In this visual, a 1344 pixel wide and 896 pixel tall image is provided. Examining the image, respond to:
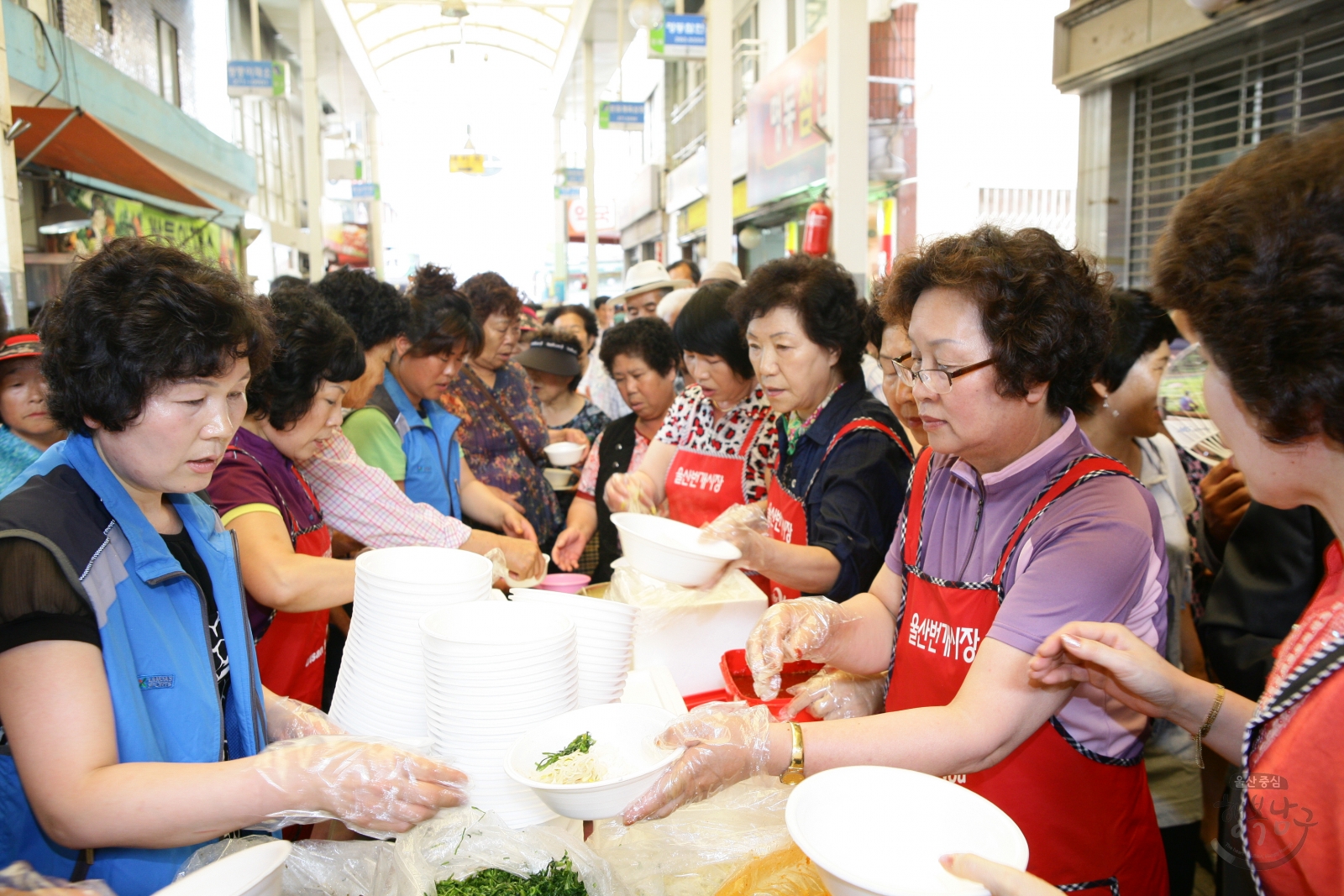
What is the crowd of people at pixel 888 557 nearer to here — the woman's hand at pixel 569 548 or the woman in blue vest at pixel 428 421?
the woman in blue vest at pixel 428 421

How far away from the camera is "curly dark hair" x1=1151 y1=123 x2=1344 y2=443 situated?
976 millimetres

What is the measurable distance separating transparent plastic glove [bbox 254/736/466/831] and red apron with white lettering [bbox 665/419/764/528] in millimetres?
2070

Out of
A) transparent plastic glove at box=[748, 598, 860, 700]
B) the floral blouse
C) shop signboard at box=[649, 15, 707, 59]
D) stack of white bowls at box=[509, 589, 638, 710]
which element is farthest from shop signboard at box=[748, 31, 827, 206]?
stack of white bowls at box=[509, 589, 638, 710]

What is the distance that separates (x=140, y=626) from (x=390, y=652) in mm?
438

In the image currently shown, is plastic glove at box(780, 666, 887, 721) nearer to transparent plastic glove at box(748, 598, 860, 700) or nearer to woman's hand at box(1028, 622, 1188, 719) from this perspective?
transparent plastic glove at box(748, 598, 860, 700)

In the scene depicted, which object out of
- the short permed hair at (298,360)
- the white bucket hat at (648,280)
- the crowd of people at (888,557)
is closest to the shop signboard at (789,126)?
the white bucket hat at (648,280)

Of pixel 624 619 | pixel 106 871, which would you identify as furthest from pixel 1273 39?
pixel 106 871

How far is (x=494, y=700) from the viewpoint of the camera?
1.41 m

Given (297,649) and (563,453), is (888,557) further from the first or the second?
(563,453)

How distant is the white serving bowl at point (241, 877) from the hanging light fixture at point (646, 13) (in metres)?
10.1

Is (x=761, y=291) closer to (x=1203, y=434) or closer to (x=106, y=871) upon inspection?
(x=1203, y=434)

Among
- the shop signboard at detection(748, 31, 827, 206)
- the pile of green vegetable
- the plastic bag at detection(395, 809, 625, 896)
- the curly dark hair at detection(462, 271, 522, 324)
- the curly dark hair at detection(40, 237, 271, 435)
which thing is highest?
the shop signboard at detection(748, 31, 827, 206)

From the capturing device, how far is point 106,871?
1332mm

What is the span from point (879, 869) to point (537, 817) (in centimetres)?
60
